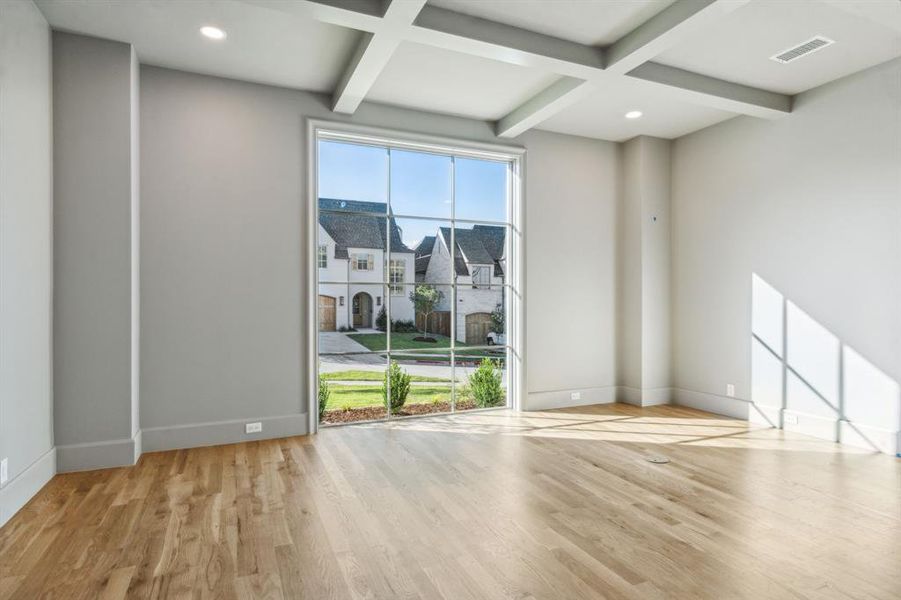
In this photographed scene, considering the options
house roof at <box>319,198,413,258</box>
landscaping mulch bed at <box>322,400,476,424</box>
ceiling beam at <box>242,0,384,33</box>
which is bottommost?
landscaping mulch bed at <box>322,400,476,424</box>

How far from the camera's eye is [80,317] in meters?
3.56

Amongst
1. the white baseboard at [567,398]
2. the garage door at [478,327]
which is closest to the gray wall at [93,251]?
the garage door at [478,327]

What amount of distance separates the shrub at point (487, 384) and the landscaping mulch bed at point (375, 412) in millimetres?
201

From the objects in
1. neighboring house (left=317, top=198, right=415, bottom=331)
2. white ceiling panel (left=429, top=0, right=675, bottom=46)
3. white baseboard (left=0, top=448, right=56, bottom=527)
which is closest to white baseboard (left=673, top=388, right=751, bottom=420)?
neighboring house (left=317, top=198, right=415, bottom=331)

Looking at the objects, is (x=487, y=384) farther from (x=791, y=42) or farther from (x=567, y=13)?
(x=791, y=42)

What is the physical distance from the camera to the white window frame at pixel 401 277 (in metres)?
5.07

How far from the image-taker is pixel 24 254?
A: 3.02 metres

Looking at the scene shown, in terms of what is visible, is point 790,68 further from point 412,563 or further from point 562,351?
point 412,563

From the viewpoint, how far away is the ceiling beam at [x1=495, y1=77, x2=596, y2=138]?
13.9 ft

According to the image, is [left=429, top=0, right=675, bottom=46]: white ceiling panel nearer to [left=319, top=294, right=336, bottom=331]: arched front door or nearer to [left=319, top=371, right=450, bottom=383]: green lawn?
[left=319, top=294, right=336, bottom=331]: arched front door

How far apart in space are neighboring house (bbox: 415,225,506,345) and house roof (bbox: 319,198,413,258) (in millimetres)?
408

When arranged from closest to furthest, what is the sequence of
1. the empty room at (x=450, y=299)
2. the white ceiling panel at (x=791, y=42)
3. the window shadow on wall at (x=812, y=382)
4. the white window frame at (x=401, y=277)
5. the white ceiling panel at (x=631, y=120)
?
the empty room at (x=450, y=299) → the white ceiling panel at (x=791, y=42) → the window shadow on wall at (x=812, y=382) → the white ceiling panel at (x=631, y=120) → the white window frame at (x=401, y=277)

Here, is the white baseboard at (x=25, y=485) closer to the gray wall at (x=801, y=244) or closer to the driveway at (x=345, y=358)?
the driveway at (x=345, y=358)

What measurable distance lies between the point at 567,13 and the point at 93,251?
3.78 meters
